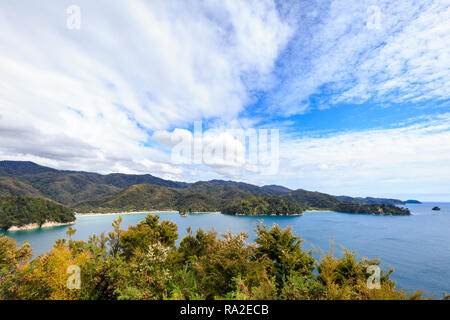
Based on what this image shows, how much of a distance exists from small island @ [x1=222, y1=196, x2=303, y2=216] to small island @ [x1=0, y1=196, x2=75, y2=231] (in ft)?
358

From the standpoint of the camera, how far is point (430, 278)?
33969 millimetres

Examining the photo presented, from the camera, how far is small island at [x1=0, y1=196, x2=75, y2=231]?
278 feet

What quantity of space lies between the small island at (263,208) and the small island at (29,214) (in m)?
109

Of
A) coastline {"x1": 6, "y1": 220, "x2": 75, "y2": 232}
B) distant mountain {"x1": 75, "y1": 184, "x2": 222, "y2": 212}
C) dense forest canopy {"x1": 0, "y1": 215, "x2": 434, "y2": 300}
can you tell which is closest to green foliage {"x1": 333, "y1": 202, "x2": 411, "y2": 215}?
distant mountain {"x1": 75, "y1": 184, "x2": 222, "y2": 212}

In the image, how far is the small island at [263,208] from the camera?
150 meters

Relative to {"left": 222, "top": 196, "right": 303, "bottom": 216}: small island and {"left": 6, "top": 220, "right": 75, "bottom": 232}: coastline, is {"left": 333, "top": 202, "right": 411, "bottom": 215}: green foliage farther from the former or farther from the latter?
{"left": 6, "top": 220, "right": 75, "bottom": 232}: coastline

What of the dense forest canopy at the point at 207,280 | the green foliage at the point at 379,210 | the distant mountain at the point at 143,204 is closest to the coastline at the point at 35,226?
the distant mountain at the point at 143,204

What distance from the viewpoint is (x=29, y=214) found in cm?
9044

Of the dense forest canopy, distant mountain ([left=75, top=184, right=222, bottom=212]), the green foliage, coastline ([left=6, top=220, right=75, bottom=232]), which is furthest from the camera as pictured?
distant mountain ([left=75, top=184, right=222, bottom=212])
